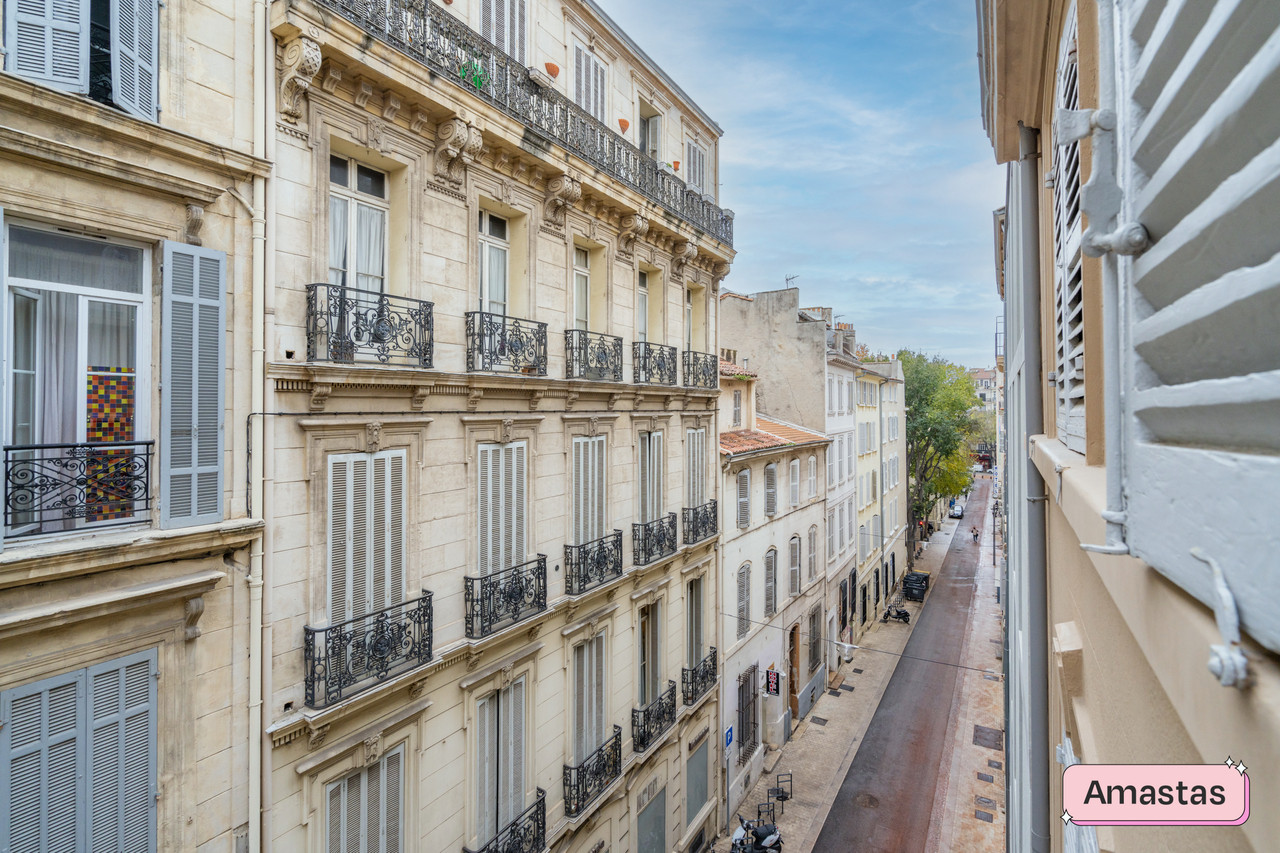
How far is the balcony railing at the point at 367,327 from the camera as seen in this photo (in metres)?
7.86

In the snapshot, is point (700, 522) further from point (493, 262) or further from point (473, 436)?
point (493, 262)

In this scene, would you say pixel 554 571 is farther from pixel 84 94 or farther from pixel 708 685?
pixel 84 94

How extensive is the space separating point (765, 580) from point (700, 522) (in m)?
6.22

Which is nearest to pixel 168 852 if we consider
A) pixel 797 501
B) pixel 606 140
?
pixel 606 140

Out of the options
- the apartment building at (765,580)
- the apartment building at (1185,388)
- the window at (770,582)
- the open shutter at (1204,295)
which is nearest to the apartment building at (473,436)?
the apartment building at (765,580)

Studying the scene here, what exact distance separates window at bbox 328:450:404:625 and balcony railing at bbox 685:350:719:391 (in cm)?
882

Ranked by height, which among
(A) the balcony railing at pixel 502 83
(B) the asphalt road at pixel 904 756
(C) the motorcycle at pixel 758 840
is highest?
(A) the balcony railing at pixel 502 83

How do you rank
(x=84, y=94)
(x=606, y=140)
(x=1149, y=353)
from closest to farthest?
1. (x=1149, y=353)
2. (x=84, y=94)
3. (x=606, y=140)

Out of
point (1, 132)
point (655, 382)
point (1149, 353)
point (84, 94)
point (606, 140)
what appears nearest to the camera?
point (1149, 353)

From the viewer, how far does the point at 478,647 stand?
9805mm

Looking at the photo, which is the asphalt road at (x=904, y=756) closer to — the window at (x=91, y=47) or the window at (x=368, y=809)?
the window at (x=368, y=809)

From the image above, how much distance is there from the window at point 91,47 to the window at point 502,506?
19.3ft

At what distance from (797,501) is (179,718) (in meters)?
20.9

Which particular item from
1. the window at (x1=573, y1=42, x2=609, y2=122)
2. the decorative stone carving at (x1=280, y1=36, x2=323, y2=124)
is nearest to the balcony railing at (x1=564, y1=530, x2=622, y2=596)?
the decorative stone carving at (x1=280, y1=36, x2=323, y2=124)
